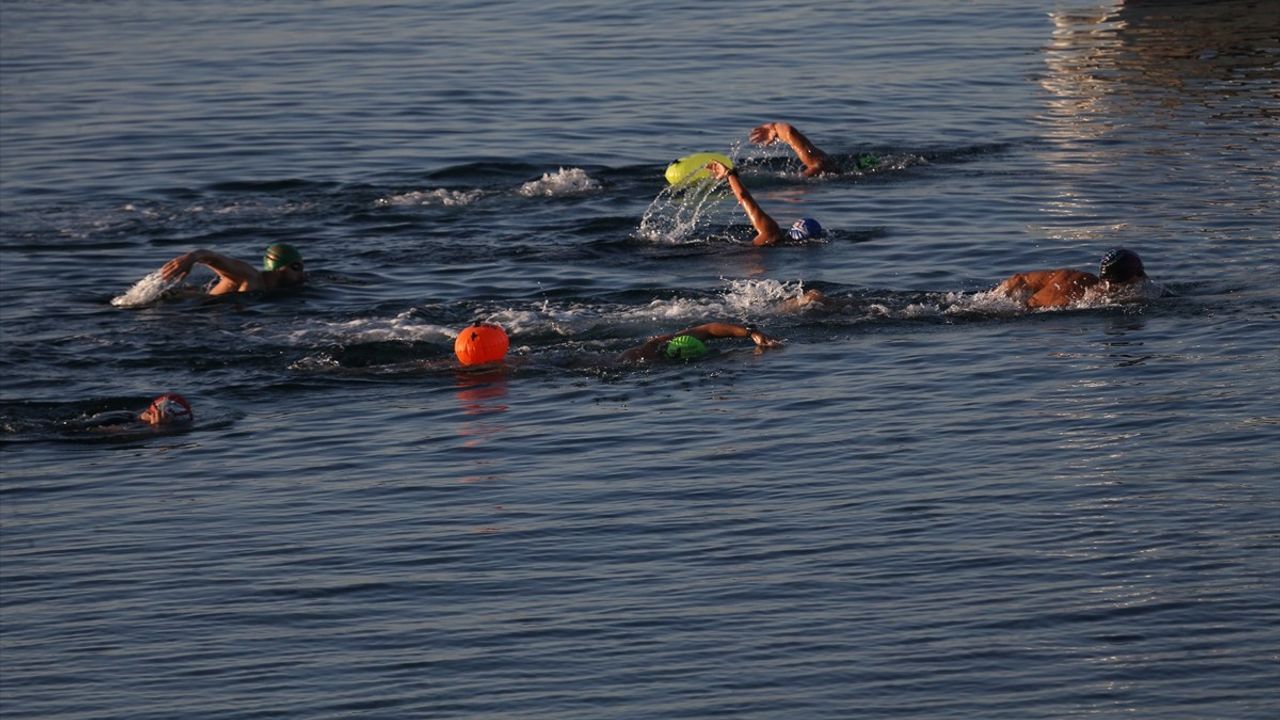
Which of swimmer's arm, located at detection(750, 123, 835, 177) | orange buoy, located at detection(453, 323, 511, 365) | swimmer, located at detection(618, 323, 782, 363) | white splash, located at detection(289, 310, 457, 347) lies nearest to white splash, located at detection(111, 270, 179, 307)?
white splash, located at detection(289, 310, 457, 347)

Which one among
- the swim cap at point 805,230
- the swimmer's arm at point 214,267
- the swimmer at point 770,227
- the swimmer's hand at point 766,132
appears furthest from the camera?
the swimmer's hand at point 766,132

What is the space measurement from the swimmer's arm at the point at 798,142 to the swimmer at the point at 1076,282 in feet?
16.8

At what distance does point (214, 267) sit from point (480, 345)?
3.52 m

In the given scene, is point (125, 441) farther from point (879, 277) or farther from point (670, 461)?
point (879, 277)

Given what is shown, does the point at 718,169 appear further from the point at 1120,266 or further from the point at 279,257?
the point at 279,257

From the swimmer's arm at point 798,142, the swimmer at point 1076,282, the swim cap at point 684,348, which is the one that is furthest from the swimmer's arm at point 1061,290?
the swimmer's arm at point 798,142

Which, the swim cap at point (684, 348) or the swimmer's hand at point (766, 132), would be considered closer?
the swim cap at point (684, 348)

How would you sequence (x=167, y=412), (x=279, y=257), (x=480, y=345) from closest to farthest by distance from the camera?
(x=167, y=412) < (x=480, y=345) < (x=279, y=257)

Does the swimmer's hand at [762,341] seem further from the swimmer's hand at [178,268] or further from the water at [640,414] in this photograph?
the swimmer's hand at [178,268]

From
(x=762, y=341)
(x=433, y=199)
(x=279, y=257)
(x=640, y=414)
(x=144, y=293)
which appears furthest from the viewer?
(x=433, y=199)

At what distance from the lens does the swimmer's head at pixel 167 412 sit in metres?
15.0

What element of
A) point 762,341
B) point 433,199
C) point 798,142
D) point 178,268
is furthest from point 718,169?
point 178,268

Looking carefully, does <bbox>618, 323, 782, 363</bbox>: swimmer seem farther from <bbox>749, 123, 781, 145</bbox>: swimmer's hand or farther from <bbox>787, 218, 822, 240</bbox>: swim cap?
<bbox>749, 123, 781, 145</bbox>: swimmer's hand

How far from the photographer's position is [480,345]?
16203 mm
